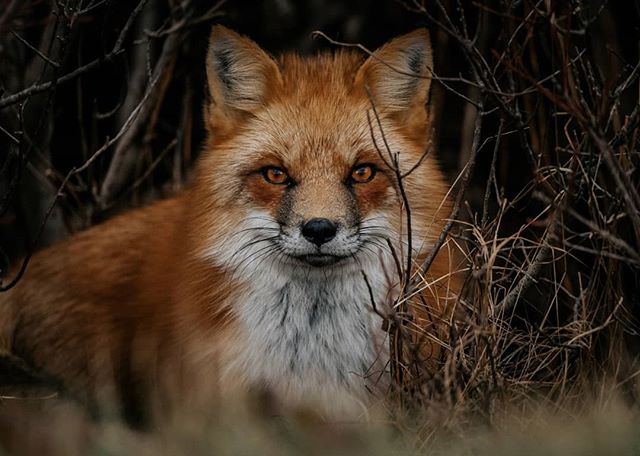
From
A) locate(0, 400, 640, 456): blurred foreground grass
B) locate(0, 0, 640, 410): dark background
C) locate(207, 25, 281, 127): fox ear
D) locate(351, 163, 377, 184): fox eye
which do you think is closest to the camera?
locate(0, 400, 640, 456): blurred foreground grass

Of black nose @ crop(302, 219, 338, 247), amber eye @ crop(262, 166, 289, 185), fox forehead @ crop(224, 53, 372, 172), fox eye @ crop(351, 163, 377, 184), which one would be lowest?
black nose @ crop(302, 219, 338, 247)

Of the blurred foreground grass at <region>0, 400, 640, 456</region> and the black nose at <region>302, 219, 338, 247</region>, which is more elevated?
the black nose at <region>302, 219, 338, 247</region>

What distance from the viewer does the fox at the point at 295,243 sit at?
4.02 metres

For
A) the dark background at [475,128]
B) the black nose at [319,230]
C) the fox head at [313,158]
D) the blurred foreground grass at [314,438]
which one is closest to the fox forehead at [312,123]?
the fox head at [313,158]

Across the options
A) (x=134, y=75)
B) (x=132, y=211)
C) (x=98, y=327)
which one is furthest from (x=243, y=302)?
(x=134, y=75)

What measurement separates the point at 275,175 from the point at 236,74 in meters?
0.56

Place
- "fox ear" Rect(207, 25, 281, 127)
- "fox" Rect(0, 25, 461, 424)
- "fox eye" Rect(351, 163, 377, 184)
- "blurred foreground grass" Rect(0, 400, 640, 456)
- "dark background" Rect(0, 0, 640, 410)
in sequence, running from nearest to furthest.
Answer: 1. "blurred foreground grass" Rect(0, 400, 640, 456)
2. "dark background" Rect(0, 0, 640, 410)
3. "fox" Rect(0, 25, 461, 424)
4. "fox eye" Rect(351, 163, 377, 184)
5. "fox ear" Rect(207, 25, 281, 127)

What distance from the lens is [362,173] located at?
419 centimetres

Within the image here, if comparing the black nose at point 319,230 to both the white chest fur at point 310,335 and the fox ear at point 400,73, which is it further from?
the fox ear at point 400,73

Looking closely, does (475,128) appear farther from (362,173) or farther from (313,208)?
(313,208)

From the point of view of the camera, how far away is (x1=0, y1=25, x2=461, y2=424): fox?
13.2 feet

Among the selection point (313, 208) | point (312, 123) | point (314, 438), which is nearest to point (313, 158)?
point (312, 123)

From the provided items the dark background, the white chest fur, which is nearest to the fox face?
the white chest fur

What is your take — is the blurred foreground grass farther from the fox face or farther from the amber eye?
the amber eye
